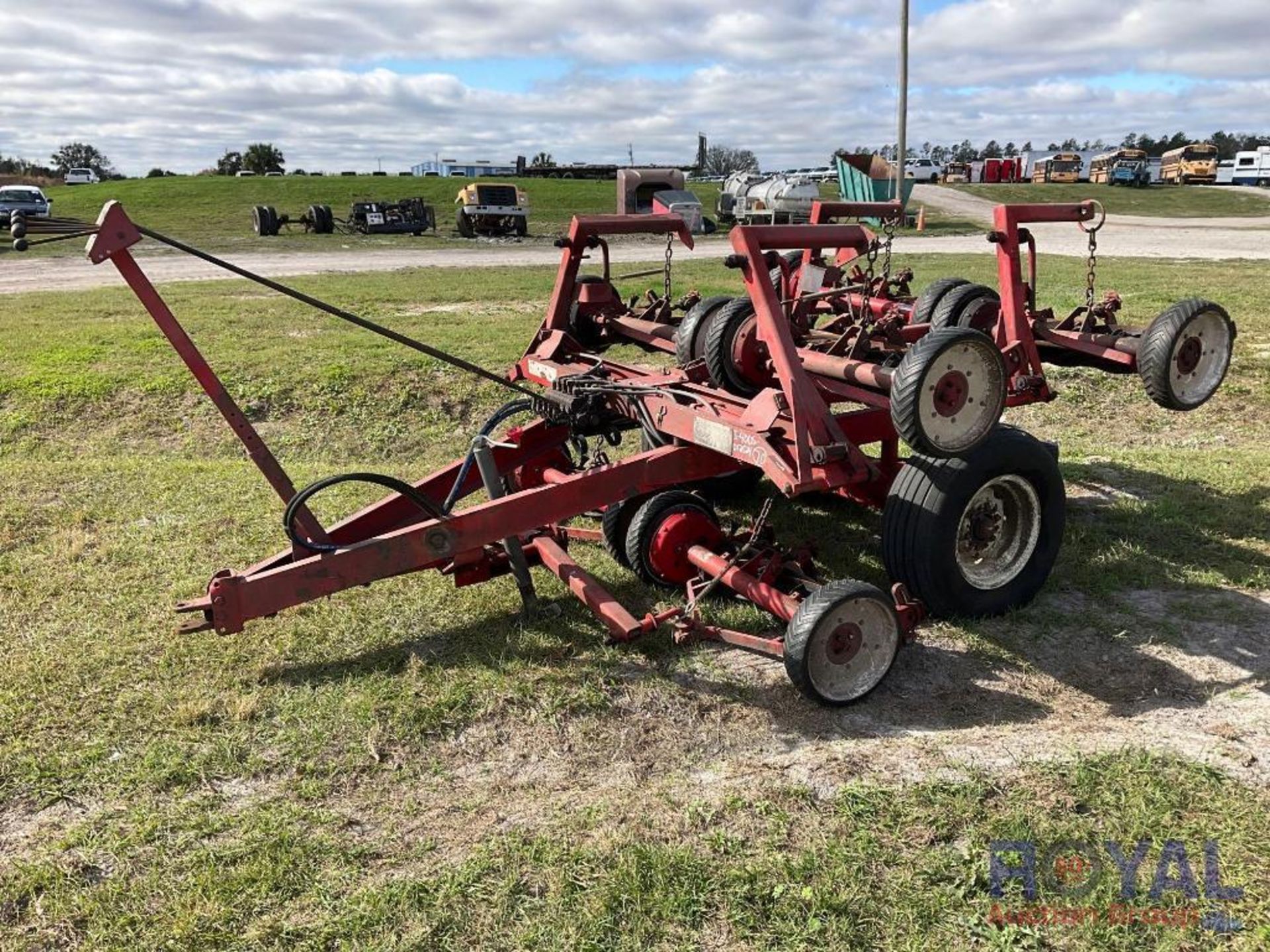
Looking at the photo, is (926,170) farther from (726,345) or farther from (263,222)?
(726,345)

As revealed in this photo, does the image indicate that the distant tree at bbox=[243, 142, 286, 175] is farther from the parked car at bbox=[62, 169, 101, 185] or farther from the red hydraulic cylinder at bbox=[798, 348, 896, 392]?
the red hydraulic cylinder at bbox=[798, 348, 896, 392]

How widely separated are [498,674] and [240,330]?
879 centimetres

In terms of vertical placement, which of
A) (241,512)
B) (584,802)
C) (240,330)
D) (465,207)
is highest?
(465,207)

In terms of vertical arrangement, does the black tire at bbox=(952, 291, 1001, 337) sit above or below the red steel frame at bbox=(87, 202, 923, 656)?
above

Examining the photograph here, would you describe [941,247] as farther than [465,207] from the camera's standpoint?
No

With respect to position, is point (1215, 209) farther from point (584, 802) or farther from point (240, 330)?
point (584, 802)

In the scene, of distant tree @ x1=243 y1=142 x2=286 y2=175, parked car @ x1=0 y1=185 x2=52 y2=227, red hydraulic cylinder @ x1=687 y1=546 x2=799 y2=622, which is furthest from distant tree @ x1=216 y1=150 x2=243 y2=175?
red hydraulic cylinder @ x1=687 y1=546 x2=799 y2=622

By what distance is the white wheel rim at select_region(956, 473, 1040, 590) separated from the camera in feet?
15.2

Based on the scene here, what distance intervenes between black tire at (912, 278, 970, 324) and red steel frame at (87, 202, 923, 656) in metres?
1.36

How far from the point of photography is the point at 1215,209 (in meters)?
43.3

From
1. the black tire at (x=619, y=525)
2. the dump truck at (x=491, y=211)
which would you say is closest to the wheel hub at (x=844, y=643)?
the black tire at (x=619, y=525)

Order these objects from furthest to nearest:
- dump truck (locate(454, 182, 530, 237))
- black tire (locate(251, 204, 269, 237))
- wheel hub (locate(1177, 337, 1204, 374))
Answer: dump truck (locate(454, 182, 530, 237))
black tire (locate(251, 204, 269, 237))
wheel hub (locate(1177, 337, 1204, 374))

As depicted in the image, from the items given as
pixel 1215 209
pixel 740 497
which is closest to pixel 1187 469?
pixel 740 497

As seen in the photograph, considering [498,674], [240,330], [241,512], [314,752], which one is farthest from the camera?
[240,330]
